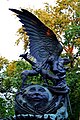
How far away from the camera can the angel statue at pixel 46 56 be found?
10.3m

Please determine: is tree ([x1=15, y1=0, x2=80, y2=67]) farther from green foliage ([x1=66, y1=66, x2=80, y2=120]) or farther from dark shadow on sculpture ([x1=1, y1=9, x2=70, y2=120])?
dark shadow on sculpture ([x1=1, y1=9, x2=70, y2=120])

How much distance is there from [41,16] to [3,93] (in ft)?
16.1

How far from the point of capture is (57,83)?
1046 centimetres

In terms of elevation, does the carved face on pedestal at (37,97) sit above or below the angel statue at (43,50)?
below

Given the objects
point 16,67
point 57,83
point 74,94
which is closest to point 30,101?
point 57,83

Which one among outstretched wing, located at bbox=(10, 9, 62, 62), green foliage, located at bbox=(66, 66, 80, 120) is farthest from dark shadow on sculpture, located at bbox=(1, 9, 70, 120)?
green foliage, located at bbox=(66, 66, 80, 120)

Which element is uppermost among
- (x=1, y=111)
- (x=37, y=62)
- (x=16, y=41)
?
(x=16, y=41)

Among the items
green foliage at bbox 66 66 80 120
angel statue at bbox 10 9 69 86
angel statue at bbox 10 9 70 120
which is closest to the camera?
angel statue at bbox 10 9 70 120

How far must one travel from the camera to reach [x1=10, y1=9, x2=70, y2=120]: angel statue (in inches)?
404

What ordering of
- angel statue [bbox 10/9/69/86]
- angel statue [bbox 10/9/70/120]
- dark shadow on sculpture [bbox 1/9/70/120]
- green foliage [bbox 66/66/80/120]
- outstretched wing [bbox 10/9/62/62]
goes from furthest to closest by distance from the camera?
green foliage [bbox 66/66/80/120] < outstretched wing [bbox 10/9/62/62] < angel statue [bbox 10/9/69/86] < angel statue [bbox 10/9/70/120] < dark shadow on sculpture [bbox 1/9/70/120]

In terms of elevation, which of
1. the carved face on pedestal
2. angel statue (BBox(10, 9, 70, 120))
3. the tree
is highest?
the tree

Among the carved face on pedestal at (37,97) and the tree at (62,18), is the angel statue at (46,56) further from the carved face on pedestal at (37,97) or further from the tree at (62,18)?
the tree at (62,18)

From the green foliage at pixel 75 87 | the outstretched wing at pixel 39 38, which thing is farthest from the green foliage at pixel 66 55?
the outstretched wing at pixel 39 38

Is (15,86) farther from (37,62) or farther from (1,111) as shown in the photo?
(37,62)
